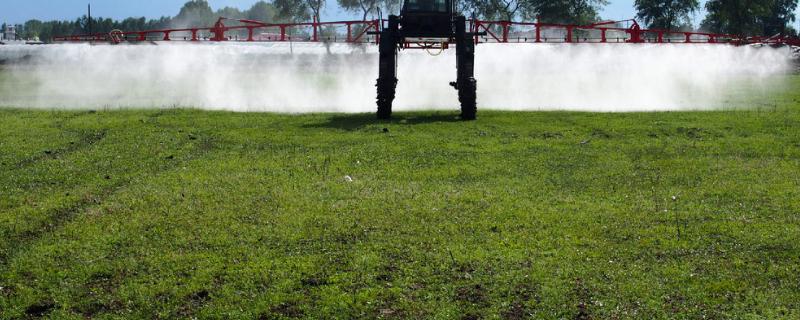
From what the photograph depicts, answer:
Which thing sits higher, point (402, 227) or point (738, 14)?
point (738, 14)

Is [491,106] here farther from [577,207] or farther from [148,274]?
[148,274]

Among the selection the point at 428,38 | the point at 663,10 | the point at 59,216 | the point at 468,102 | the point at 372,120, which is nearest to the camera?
the point at 59,216

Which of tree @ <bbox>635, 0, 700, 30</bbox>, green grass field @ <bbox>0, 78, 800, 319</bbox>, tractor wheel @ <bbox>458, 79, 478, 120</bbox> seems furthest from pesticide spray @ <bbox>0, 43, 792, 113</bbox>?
tree @ <bbox>635, 0, 700, 30</bbox>

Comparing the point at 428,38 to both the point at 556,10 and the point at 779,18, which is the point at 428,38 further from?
the point at 779,18

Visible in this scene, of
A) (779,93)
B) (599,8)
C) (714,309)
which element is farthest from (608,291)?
(599,8)

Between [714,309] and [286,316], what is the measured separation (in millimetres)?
4220

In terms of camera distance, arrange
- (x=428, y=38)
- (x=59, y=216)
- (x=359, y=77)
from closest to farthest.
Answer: (x=59, y=216), (x=428, y=38), (x=359, y=77)

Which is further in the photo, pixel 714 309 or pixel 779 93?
pixel 779 93

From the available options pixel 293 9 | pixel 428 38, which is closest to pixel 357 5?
pixel 293 9

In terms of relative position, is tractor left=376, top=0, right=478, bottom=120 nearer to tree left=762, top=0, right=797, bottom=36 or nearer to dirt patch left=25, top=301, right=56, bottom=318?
dirt patch left=25, top=301, right=56, bottom=318

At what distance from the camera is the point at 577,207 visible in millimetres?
12719

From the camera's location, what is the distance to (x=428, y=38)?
1090 inches

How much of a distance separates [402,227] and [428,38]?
16.9 meters

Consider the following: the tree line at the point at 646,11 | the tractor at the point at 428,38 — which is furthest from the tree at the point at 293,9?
the tractor at the point at 428,38
